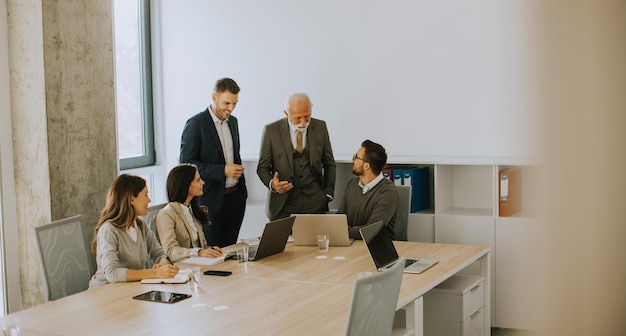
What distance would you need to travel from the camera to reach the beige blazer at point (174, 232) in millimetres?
3943

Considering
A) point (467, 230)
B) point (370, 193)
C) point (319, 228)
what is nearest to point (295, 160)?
point (370, 193)

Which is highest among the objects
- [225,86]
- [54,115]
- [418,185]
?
[225,86]

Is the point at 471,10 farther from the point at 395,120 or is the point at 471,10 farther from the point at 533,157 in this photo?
the point at 533,157

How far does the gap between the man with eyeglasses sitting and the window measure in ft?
7.66

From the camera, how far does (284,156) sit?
491 cm

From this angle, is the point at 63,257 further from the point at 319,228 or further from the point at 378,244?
the point at 378,244

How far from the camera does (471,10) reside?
5059mm

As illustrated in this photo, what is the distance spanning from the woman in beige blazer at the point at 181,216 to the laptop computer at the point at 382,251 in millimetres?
921

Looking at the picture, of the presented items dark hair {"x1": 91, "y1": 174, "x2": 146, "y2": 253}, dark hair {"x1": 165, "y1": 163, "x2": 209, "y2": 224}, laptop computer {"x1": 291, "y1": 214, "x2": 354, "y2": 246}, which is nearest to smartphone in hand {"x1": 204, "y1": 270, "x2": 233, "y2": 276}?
dark hair {"x1": 91, "y1": 174, "x2": 146, "y2": 253}

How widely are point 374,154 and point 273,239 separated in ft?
3.09

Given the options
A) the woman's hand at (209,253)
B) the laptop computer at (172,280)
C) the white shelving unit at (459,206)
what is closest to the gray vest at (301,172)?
the white shelving unit at (459,206)

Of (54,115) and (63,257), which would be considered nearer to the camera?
(63,257)

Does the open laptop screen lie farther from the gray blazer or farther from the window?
the window

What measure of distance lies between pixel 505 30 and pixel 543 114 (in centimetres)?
4
